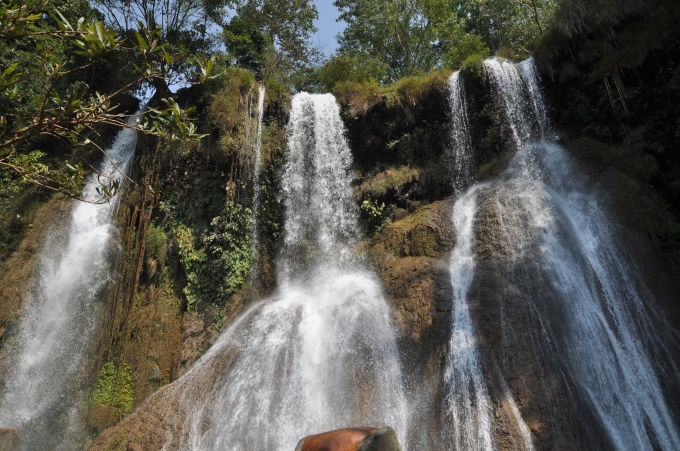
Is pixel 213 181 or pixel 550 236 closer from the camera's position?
pixel 550 236

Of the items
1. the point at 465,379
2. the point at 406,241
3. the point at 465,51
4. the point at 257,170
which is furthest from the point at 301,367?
the point at 465,51

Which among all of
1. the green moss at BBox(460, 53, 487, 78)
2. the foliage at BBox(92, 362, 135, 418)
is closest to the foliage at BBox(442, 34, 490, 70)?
the green moss at BBox(460, 53, 487, 78)

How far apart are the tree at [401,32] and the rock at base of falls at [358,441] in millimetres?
18860

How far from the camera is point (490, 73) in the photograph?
12.9 m

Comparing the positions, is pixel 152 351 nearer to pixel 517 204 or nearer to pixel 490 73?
pixel 517 204

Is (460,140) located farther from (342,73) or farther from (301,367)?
(301,367)

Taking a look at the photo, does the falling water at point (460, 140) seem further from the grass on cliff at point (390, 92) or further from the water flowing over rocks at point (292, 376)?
the water flowing over rocks at point (292, 376)

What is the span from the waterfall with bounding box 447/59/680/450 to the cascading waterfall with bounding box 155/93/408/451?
1421mm

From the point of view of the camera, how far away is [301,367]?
830cm

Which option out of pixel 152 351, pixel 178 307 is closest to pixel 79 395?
pixel 152 351

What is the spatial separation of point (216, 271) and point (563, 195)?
873 centimetres

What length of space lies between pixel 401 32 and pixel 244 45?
28.0ft

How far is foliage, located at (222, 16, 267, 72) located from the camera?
17250mm

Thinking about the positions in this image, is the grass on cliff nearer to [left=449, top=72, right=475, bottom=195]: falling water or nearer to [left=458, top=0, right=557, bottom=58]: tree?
[left=449, top=72, right=475, bottom=195]: falling water
